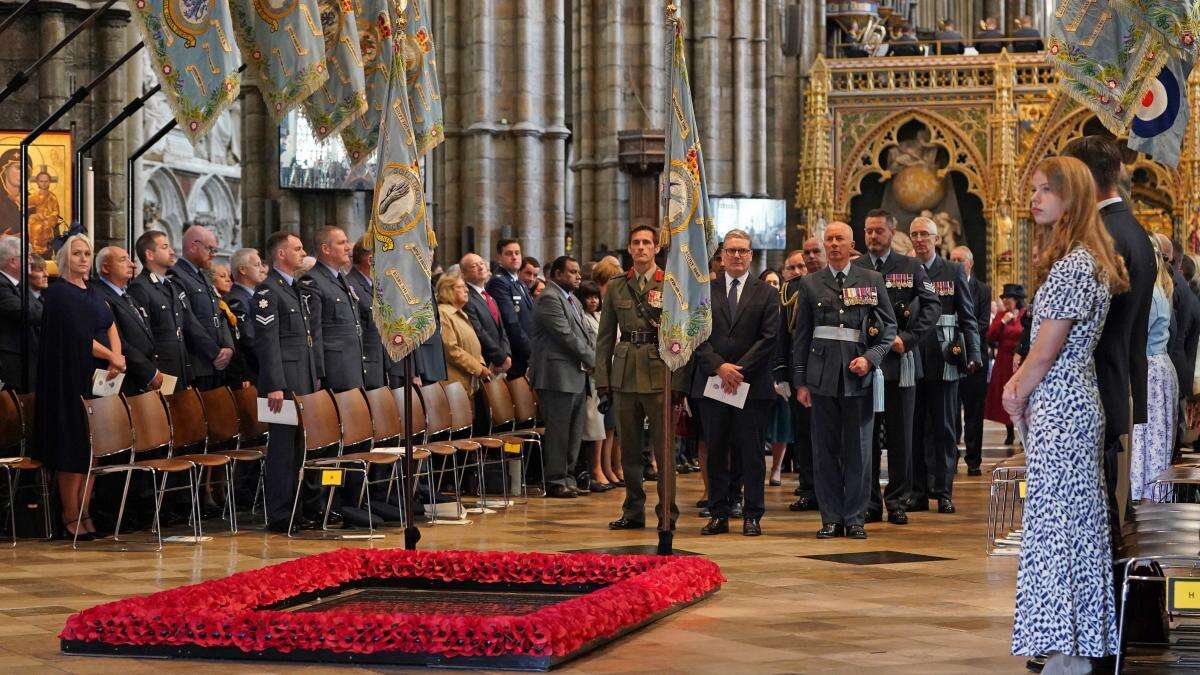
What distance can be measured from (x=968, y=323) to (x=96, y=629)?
6456 mm

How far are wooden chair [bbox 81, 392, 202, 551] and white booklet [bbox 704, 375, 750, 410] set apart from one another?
9.26ft

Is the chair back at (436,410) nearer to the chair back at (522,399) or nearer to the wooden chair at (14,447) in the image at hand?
the chair back at (522,399)

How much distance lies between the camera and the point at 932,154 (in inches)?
1057

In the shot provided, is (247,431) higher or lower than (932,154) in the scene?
lower

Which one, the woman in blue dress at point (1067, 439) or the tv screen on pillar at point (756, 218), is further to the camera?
the tv screen on pillar at point (756, 218)

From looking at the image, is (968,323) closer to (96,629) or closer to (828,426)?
(828,426)

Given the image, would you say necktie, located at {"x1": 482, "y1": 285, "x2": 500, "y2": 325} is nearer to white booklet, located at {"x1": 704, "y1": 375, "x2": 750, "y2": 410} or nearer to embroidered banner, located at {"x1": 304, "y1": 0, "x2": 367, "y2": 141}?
white booklet, located at {"x1": 704, "y1": 375, "x2": 750, "y2": 410}

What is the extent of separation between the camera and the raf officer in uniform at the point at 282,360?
9.52m

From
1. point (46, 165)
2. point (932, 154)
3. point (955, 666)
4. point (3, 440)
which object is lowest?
point (955, 666)

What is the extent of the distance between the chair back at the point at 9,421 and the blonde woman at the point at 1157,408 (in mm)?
5919

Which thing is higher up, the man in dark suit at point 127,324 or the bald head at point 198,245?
the bald head at point 198,245

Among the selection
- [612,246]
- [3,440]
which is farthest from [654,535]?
[612,246]

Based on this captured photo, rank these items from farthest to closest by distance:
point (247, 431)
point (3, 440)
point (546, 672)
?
point (247, 431) < point (3, 440) < point (546, 672)

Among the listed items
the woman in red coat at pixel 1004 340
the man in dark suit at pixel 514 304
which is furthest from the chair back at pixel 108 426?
the woman in red coat at pixel 1004 340
